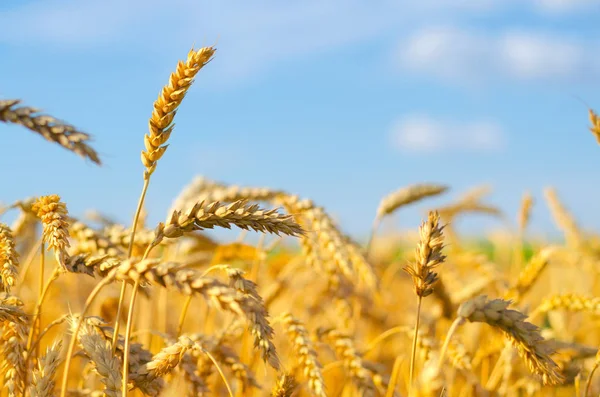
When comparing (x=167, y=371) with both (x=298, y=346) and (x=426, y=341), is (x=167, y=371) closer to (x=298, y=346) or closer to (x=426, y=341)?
(x=298, y=346)

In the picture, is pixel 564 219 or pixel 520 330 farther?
pixel 564 219

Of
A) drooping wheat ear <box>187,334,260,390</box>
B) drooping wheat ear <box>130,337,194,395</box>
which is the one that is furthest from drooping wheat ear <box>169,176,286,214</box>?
drooping wheat ear <box>130,337,194,395</box>

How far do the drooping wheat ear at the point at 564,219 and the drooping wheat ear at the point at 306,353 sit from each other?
12.8ft

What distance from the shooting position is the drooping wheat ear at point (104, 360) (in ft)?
4.83

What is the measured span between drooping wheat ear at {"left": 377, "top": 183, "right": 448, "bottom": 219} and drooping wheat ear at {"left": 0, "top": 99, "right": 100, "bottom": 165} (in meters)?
2.05

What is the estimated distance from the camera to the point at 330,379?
364 cm

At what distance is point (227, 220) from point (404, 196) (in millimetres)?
2159

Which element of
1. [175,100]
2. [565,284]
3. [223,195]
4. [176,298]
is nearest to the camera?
[175,100]

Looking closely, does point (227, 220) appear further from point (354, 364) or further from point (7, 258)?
point (354, 364)

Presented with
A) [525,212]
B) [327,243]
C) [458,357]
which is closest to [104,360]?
[327,243]

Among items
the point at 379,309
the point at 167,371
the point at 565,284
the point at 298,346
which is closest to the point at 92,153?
A: the point at 167,371

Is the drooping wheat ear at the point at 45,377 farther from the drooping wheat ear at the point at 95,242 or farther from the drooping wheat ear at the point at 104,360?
the drooping wheat ear at the point at 95,242

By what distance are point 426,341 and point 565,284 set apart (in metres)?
6.47

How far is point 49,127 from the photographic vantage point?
66.0 inches
